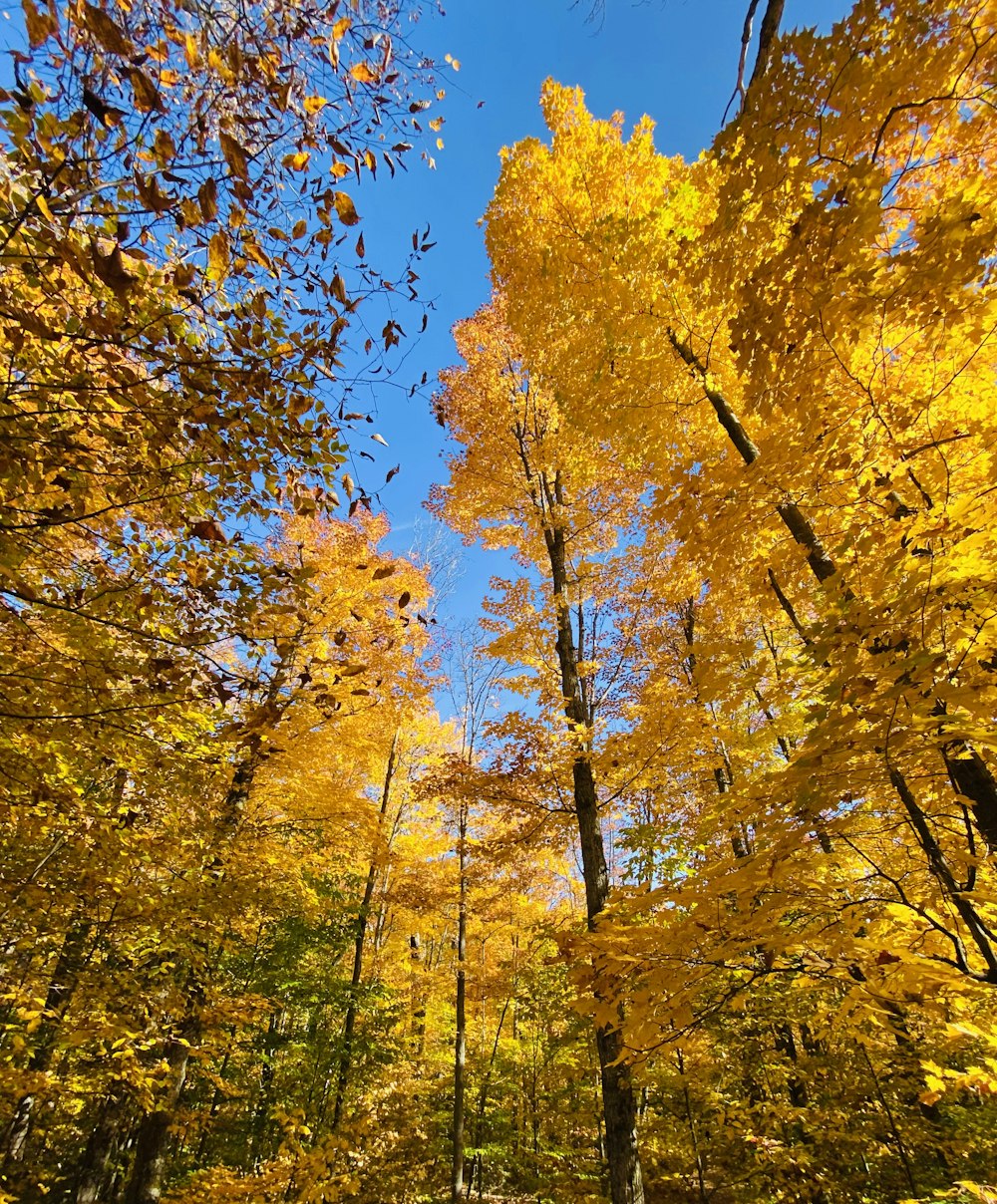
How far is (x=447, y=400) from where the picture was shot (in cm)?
805

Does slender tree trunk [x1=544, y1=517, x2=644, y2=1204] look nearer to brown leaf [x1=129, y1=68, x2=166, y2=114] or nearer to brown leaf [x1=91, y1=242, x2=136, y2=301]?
brown leaf [x1=91, y1=242, x2=136, y2=301]

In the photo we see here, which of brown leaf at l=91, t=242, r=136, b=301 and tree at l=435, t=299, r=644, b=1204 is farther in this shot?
tree at l=435, t=299, r=644, b=1204

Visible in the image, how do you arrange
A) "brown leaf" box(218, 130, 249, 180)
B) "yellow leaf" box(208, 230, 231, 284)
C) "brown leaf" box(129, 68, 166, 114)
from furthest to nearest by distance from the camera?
"yellow leaf" box(208, 230, 231, 284) → "brown leaf" box(218, 130, 249, 180) → "brown leaf" box(129, 68, 166, 114)

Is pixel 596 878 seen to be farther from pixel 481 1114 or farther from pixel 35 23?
pixel 481 1114

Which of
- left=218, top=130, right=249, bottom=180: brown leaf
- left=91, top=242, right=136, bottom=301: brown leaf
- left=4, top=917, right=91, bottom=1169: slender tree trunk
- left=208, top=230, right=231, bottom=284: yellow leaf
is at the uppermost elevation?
left=208, top=230, right=231, bottom=284: yellow leaf

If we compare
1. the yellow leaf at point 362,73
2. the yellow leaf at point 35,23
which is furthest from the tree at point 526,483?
the yellow leaf at point 35,23

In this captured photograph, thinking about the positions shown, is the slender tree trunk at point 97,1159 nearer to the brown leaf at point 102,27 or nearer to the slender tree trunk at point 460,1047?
the slender tree trunk at point 460,1047

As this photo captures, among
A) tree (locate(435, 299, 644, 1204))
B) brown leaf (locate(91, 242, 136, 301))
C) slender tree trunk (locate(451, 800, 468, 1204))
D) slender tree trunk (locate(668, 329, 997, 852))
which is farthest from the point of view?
slender tree trunk (locate(451, 800, 468, 1204))

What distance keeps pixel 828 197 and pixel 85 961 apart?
8.78m

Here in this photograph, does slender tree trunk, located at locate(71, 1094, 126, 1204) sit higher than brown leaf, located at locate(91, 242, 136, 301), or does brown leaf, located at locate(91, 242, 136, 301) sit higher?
brown leaf, located at locate(91, 242, 136, 301)

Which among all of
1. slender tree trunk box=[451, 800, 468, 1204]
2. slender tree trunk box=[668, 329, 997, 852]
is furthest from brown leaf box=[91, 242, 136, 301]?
slender tree trunk box=[451, 800, 468, 1204]

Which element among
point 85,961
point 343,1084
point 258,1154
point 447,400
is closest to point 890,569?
point 447,400

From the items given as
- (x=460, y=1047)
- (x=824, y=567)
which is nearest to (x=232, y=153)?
(x=824, y=567)

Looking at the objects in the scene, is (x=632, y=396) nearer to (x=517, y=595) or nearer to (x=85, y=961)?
(x=517, y=595)
